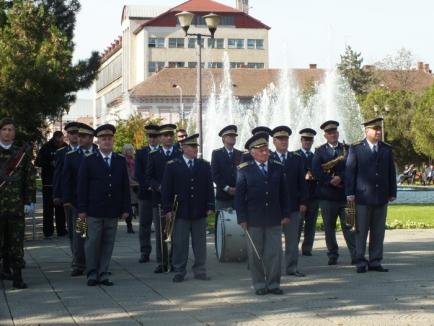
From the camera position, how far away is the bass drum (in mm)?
13148

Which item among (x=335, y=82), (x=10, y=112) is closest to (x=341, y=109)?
(x=335, y=82)

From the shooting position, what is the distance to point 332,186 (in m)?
13.1

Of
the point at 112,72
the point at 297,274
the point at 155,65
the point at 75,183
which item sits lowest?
the point at 297,274

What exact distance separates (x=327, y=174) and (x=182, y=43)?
116189mm

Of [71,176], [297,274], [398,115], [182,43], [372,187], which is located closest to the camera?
[297,274]

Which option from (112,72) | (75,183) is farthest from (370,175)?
(112,72)

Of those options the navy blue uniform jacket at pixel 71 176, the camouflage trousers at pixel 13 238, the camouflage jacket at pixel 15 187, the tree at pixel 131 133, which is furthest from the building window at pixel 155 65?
the camouflage trousers at pixel 13 238

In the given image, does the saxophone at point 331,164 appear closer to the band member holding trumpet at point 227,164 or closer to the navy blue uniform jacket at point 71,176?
the band member holding trumpet at point 227,164

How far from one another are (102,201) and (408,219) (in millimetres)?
11609

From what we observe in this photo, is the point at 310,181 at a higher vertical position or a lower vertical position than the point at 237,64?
lower

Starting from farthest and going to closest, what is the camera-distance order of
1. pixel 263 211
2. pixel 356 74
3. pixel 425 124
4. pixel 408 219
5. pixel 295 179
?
pixel 356 74
pixel 425 124
pixel 408 219
pixel 295 179
pixel 263 211

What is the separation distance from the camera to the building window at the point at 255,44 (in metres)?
130

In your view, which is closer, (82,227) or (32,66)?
(82,227)

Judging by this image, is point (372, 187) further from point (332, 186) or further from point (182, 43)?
point (182, 43)
